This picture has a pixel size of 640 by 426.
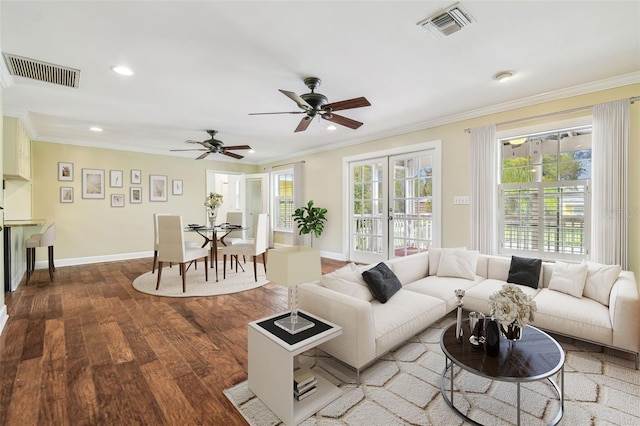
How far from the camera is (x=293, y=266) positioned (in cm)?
172

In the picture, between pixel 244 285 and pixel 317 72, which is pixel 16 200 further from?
pixel 317 72

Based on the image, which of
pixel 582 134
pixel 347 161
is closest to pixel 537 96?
pixel 582 134

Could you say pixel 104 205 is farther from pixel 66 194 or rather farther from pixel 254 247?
pixel 254 247

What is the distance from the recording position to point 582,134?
342 centimetres

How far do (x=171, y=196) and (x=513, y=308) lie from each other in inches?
284

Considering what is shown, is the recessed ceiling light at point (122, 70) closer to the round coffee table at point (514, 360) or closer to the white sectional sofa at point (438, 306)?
the white sectional sofa at point (438, 306)

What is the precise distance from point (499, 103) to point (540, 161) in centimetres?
92

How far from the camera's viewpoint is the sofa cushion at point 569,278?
269cm

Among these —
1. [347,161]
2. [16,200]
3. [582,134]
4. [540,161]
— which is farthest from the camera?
[347,161]

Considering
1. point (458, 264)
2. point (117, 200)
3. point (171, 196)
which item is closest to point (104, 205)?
point (117, 200)

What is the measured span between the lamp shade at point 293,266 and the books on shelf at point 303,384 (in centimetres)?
61

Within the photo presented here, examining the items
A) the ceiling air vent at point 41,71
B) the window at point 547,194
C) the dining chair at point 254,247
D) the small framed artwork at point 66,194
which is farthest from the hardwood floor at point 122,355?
the window at point 547,194

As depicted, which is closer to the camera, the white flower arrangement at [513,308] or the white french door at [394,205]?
the white flower arrangement at [513,308]

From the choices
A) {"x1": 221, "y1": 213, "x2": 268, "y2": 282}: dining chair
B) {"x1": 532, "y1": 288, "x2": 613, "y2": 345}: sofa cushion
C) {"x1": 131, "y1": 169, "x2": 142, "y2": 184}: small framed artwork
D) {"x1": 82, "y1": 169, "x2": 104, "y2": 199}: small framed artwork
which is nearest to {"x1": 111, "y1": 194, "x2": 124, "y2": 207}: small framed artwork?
{"x1": 82, "y1": 169, "x2": 104, "y2": 199}: small framed artwork
